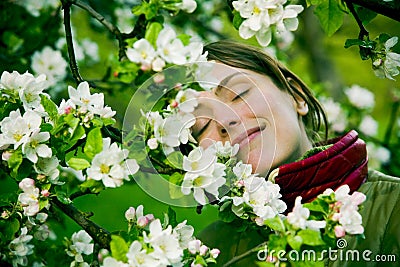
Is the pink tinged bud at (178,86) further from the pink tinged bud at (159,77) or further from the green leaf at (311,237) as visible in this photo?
the green leaf at (311,237)

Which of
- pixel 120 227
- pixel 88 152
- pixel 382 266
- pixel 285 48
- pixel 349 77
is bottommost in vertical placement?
pixel 349 77

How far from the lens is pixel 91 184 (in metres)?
1.51

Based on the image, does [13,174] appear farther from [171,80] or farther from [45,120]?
[171,80]

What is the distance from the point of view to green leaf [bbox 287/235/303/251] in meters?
1.40

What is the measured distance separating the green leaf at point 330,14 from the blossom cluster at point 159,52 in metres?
0.61

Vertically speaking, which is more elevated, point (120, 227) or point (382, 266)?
point (382, 266)

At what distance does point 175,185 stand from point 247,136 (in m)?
0.35

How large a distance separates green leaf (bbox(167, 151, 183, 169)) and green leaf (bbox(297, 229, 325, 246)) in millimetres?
301

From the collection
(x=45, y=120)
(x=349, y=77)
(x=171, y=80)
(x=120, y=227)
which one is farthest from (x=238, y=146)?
(x=349, y=77)

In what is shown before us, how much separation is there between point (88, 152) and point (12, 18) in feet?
5.96

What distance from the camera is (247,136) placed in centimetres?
184

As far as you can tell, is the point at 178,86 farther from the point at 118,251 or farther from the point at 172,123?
the point at 118,251

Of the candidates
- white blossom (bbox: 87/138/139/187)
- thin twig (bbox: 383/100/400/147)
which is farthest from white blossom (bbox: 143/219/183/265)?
thin twig (bbox: 383/100/400/147)

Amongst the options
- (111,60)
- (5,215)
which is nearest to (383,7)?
(5,215)
